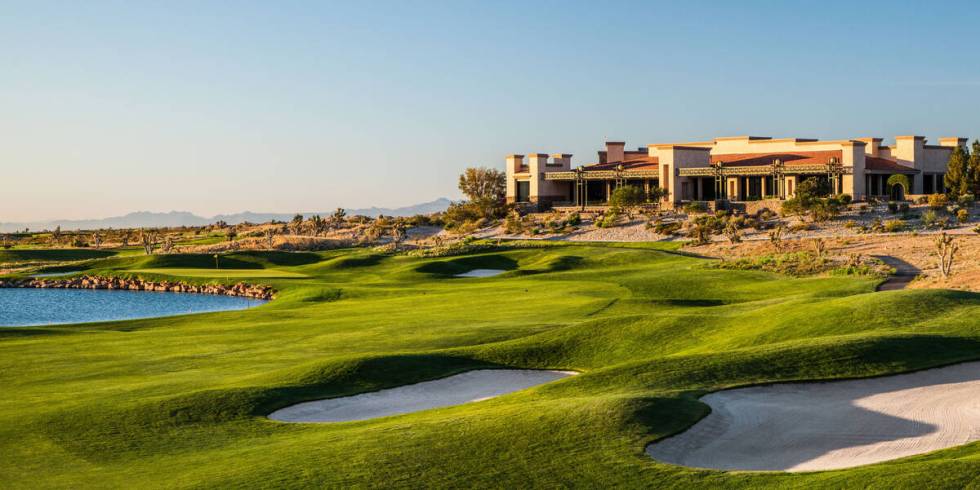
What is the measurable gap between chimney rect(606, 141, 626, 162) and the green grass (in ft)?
222

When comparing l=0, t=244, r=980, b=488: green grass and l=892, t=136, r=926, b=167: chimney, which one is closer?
l=0, t=244, r=980, b=488: green grass

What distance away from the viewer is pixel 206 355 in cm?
2677

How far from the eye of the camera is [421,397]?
69.7ft

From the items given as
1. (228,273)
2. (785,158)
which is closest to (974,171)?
(785,158)

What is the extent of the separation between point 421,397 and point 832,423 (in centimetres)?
828

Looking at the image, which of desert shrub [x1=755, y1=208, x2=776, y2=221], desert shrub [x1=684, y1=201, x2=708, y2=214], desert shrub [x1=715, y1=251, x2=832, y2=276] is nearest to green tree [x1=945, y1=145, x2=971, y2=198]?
desert shrub [x1=755, y1=208, x2=776, y2=221]

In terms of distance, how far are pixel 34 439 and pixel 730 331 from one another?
1643 cm

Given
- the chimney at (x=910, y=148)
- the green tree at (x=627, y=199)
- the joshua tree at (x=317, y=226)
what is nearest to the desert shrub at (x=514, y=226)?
the green tree at (x=627, y=199)

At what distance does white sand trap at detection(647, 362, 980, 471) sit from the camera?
14864 mm

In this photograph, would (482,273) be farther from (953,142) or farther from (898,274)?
(953,142)

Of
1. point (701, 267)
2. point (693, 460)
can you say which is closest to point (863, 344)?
point (693, 460)

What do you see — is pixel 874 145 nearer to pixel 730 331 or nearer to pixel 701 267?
pixel 701 267

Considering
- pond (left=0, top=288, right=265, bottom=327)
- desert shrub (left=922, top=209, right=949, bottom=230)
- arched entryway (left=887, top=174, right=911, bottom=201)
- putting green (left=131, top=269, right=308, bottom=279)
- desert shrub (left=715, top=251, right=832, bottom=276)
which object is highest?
arched entryway (left=887, top=174, right=911, bottom=201)

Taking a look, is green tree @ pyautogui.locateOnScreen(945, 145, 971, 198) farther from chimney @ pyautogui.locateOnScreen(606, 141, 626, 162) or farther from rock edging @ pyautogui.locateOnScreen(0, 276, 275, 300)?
rock edging @ pyautogui.locateOnScreen(0, 276, 275, 300)
